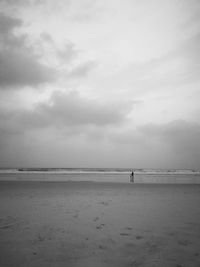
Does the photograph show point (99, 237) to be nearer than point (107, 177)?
Yes

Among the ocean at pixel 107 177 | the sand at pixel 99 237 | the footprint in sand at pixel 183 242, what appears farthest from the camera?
the ocean at pixel 107 177

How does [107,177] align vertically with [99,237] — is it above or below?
below

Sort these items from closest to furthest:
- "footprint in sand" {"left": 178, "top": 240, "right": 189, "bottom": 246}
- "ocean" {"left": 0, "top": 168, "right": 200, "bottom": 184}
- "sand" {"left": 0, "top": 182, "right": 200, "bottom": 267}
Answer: "sand" {"left": 0, "top": 182, "right": 200, "bottom": 267} → "footprint in sand" {"left": 178, "top": 240, "right": 189, "bottom": 246} → "ocean" {"left": 0, "top": 168, "right": 200, "bottom": 184}

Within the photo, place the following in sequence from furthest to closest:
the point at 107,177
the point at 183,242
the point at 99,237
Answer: the point at 107,177 < the point at 99,237 < the point at 183,242

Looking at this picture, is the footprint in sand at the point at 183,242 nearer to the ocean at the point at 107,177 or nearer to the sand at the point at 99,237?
the sand at the point at 99,237

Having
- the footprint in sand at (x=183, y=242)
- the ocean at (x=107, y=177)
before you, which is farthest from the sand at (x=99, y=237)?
the ocean at (x=107, y=177)

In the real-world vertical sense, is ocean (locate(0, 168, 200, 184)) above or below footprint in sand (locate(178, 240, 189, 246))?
below

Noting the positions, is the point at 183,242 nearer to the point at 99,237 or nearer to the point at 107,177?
the point at 99,237

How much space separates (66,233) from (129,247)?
1.94 metres

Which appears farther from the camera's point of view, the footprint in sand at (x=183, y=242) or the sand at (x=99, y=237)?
the footprint in sand at (x=183, y=242)

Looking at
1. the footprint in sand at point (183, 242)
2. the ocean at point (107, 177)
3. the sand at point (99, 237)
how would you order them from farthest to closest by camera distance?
the ocean at point (107, 177) < the footprint in sand at point (183, 242) < the sand at point (99, 237)

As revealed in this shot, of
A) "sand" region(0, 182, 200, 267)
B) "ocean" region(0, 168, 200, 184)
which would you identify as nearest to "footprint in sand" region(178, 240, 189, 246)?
"sand" region(0, 182, 200, 267)

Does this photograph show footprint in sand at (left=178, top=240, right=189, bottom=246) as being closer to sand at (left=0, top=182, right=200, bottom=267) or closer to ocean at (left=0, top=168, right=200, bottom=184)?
sand at (left=0, top=182, right=200, bottom=267)

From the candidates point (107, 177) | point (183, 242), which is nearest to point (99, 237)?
point (183, 242)
